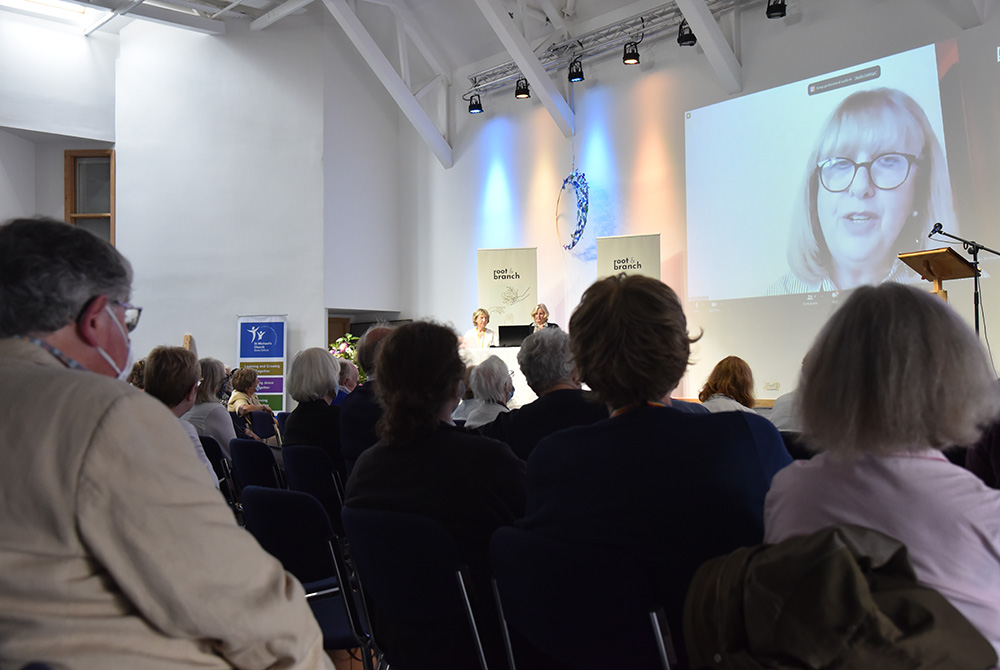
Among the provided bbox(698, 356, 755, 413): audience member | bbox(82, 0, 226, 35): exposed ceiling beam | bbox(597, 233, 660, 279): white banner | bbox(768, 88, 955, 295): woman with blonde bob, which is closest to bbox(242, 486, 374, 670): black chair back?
bbox(698, 356, 755, 413): audience member

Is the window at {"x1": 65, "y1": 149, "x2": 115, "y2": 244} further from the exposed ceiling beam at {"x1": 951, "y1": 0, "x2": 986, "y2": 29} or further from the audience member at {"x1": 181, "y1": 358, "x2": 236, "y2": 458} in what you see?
the exposed ceiling beam at {"x1": 951, "y1": 0, "x2": 986, "y2": 29}

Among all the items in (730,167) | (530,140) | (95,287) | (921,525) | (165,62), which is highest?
(165,62)

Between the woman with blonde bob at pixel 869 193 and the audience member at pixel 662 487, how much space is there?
198 inches

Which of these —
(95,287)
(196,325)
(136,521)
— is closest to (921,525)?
(136,521)

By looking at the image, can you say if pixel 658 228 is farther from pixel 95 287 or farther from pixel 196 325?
pixel 95 287

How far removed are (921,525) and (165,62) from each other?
11700 millimetres

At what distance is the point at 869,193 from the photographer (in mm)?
6207

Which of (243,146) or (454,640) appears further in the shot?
(243,146)

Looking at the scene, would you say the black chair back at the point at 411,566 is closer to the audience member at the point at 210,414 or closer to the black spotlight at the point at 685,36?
the audience member at the point at 210,414

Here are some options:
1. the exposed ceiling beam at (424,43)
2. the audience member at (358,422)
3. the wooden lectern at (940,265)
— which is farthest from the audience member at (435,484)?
the exposed ceiling beam at (424,43)

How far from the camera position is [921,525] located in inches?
44.1

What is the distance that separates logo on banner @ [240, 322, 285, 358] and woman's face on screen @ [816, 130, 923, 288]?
6739mm

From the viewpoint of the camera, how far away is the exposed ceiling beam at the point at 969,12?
5.71m

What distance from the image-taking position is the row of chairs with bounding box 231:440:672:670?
4.59ft
